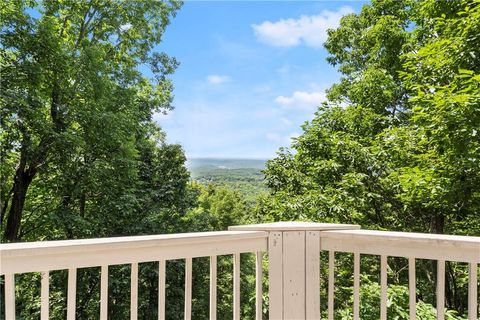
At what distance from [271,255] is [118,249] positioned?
0.61 m

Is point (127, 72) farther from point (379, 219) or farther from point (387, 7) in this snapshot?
point (379, 219)

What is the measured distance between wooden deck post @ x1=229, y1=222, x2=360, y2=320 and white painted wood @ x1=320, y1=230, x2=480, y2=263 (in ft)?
0.23

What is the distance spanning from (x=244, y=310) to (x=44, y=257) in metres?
8.36

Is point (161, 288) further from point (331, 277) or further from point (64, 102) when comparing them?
point (64, 102)

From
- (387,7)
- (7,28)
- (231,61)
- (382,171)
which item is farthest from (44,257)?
(231,61)

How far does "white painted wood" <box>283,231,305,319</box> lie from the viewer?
1.41 metres

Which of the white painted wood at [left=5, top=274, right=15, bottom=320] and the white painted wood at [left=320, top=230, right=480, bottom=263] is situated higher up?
the white painted wood at [left=320, top=230, right=480, bottom=263]

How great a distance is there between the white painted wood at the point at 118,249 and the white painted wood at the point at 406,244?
1.01ft

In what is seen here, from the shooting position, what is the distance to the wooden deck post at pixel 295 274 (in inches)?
55.6

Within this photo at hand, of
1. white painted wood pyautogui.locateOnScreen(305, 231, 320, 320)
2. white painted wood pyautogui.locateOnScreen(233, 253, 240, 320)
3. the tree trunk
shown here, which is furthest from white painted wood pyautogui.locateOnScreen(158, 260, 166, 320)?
the tree trunk

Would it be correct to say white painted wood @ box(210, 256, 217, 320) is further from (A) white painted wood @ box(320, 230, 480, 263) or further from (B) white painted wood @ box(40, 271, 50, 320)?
(B) white painted wood @ box(40, 271, 50, 320)

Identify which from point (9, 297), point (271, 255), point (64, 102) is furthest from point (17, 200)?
point (271, 255)

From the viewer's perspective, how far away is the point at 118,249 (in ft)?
3.89

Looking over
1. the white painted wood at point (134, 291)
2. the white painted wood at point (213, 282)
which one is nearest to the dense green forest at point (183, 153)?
the white painted wood at point (213, 282)
